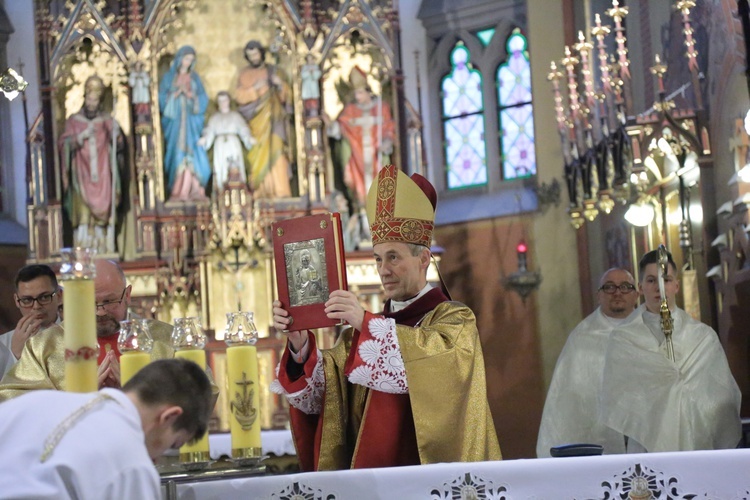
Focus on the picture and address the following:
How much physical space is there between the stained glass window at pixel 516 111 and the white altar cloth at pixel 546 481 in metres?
9.75

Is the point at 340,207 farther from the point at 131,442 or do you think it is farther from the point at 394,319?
the point at 131,442

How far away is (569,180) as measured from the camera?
1212 cm

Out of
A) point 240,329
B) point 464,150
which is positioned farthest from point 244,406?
point 464,150

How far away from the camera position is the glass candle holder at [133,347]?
367 centimetres

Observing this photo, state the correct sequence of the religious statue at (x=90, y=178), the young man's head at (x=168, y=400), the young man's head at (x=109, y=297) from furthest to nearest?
the religious statue at (x=90, y=178) → the young man's head at (x=109, y=297) → the young man's head at (x=168, y=400)

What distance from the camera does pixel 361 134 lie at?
12.5 m

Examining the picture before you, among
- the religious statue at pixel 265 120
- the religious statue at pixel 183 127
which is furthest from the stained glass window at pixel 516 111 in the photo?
the religious statue at pixel 183 127

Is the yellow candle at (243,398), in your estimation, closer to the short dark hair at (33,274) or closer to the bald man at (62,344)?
the bald man at (62,344)

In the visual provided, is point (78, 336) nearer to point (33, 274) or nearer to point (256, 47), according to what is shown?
point (33, 274)

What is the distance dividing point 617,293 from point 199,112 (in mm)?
6126

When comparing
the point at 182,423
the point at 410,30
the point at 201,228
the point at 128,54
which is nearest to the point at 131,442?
the point at 182,423

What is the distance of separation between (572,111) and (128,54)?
185 inches

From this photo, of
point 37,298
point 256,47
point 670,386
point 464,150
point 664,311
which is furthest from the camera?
point 464,150

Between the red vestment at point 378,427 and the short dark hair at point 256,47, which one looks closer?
the red vestment at point 378,427
